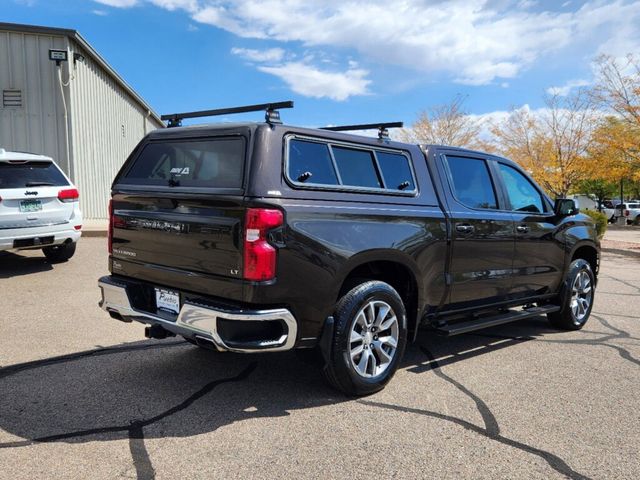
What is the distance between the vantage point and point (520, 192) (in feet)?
18.3

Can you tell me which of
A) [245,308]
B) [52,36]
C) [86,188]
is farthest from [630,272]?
[52,36]

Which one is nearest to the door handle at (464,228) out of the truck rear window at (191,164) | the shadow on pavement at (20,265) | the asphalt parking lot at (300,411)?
the asphalt parking lot at (300,411)

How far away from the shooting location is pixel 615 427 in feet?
11.5

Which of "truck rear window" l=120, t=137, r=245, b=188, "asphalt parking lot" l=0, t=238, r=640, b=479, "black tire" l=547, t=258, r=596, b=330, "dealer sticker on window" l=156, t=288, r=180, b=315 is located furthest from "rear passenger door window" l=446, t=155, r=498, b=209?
"dealer sticker on window" l=156, t=288, r=180, b=315

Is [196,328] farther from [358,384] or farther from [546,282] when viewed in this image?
[546,282]

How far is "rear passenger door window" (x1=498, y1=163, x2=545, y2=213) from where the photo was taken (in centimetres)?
541

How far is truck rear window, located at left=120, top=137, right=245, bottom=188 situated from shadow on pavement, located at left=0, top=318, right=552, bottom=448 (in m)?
1.52

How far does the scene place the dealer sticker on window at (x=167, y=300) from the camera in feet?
12.4

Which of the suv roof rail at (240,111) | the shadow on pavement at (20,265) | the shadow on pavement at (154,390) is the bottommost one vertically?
the shadow on pavement at (154,390)

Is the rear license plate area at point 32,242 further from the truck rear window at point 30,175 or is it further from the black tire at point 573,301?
the black tire at point 573,301

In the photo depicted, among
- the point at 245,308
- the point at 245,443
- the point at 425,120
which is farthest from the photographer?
the point at 425,120

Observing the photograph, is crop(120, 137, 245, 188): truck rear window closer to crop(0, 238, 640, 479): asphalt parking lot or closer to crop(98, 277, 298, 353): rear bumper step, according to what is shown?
crop(98, 277, 298, 353): rear bumper step

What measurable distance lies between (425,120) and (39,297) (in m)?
31.1

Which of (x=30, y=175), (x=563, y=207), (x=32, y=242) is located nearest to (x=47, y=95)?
(x=30, y=175)
